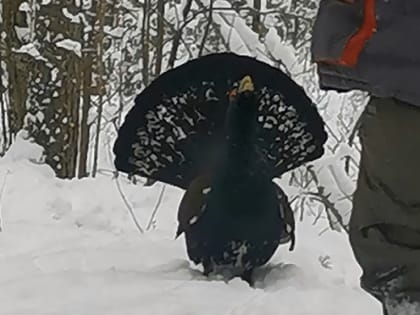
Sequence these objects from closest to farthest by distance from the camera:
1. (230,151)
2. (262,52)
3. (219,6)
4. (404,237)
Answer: (404,237) → (230,151) → (262,52) → (219,6)

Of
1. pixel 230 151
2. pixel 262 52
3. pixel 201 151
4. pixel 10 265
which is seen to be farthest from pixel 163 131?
pixel 262 52

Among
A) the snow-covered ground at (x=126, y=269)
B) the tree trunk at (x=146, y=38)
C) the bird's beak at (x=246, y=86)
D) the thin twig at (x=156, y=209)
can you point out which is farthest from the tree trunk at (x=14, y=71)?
the bird's beak at (x=246, y=86)

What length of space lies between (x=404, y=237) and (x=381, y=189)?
111 mm

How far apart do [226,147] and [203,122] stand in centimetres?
32

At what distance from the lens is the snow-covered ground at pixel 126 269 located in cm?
320

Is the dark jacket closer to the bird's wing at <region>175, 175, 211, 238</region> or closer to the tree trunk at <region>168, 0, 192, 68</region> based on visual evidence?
the bird's wing at <region>175, 175, 211, 238</region>

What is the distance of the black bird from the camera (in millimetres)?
3998

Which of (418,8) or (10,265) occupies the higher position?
(418,8)

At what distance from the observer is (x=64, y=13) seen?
21.4 feet

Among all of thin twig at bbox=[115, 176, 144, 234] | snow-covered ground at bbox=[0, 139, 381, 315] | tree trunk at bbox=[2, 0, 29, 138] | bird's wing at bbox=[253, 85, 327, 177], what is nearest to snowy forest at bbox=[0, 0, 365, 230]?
tree trunk at bbox=[2, 0, 29, 138]

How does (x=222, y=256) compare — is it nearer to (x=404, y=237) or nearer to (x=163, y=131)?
(x=163, y=131)

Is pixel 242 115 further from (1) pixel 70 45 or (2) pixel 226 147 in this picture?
(1) pixel 70 45

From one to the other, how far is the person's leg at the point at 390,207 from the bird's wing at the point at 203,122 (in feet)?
5.97

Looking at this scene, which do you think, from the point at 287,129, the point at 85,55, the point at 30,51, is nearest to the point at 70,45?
the point at 85,55
